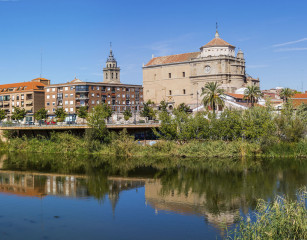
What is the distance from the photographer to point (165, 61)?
8431 centimetres

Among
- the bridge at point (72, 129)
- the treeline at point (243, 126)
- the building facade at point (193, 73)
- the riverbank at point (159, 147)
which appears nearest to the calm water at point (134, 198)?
the riverbank at point (159, 147)

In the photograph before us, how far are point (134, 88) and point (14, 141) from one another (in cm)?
4540

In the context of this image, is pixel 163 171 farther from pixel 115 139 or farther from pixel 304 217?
pixel 304 217

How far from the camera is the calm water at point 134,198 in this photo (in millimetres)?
20031

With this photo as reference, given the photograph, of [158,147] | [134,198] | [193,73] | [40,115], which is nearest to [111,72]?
[40,115]

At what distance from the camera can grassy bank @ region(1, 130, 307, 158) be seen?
142 feet

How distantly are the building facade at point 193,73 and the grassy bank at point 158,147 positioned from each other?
29.6 meters

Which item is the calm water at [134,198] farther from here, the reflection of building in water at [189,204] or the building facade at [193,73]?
the building facade at [193,73]

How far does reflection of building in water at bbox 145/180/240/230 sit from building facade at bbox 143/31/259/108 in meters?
48.7

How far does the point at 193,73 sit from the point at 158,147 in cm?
3377

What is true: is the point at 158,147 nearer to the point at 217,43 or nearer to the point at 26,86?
the point at 217,43

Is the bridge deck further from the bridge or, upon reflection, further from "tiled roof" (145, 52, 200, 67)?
"tiled roof" (145, 52, 200, 67)

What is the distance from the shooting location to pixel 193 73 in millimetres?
78250

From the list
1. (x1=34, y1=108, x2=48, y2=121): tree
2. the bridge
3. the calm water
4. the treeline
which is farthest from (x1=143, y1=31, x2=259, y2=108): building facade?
the calm water
